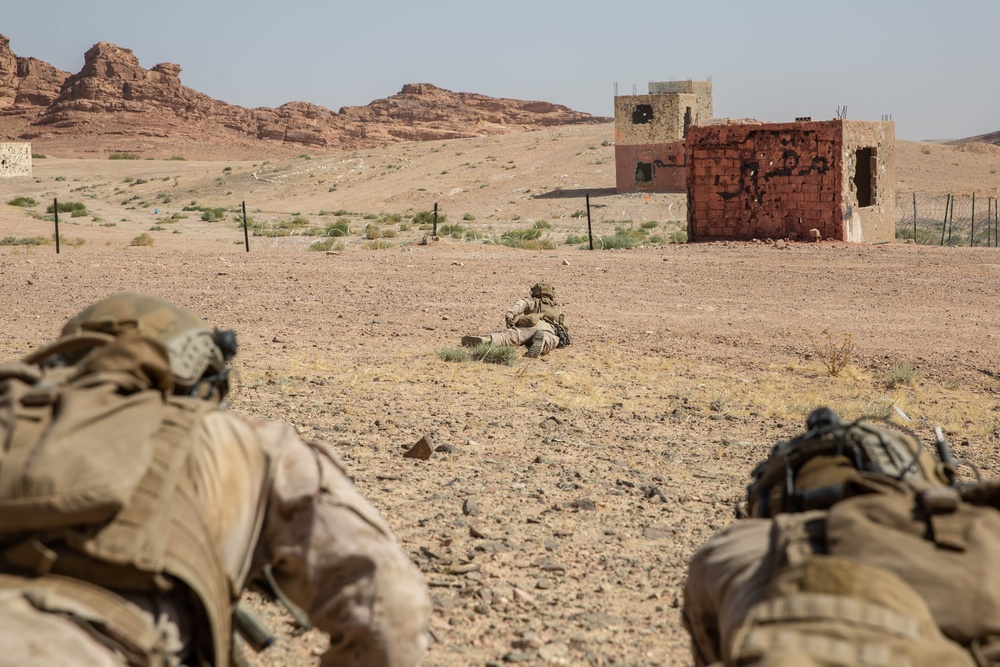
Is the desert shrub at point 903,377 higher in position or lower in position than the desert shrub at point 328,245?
lower

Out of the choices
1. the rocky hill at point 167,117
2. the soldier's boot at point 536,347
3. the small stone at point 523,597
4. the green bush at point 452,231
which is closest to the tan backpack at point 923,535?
the small stone at point 523,597

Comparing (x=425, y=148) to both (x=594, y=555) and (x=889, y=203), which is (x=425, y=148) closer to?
(x=889, y=203)

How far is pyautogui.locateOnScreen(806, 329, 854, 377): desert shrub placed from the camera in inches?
360

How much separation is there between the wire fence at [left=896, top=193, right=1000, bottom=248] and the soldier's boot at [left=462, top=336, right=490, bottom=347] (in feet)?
50.6

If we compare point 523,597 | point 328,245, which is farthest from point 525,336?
point 328,245

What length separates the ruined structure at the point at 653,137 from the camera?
34438 millimetres

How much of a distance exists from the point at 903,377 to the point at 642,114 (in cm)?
2718

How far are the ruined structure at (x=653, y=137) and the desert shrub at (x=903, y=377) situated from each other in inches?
1039

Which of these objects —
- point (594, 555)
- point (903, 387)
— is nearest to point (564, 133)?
point (903, 387)

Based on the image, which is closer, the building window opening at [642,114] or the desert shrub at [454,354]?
the desert shrub at [454,354]

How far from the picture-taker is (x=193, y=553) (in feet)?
6.19

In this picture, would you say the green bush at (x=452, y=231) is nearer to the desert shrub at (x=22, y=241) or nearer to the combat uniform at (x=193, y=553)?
the desert shrub at (x=22, y=241)

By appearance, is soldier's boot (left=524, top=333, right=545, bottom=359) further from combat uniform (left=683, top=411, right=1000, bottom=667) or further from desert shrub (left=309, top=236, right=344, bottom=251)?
desert shrub (left=309, top=236, right=344, bottom=251)

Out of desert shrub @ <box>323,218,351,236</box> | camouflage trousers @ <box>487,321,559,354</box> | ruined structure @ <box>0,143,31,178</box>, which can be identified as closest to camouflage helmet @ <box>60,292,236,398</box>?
camouflage trousers @ <box>487,321,559,354</box>
